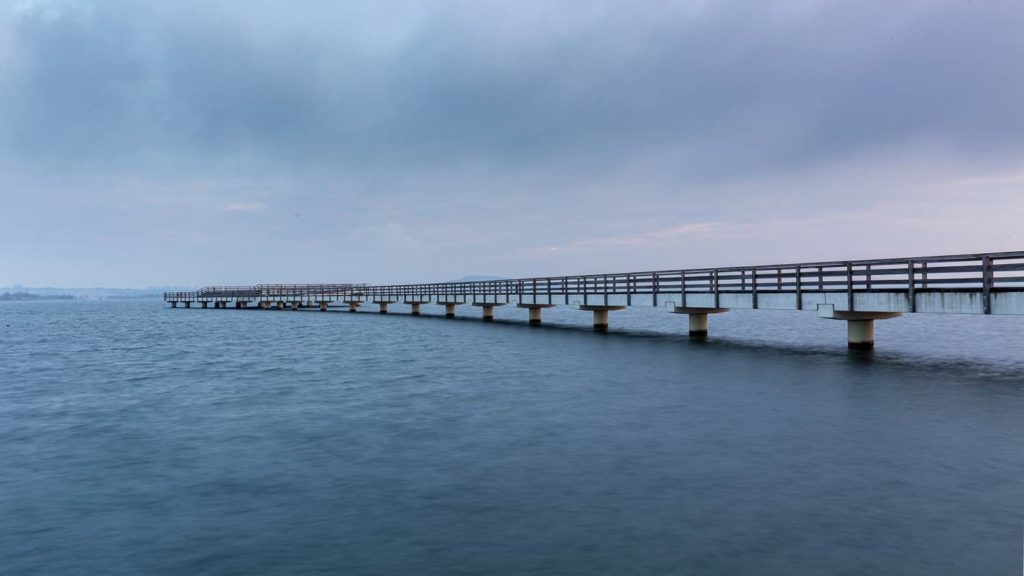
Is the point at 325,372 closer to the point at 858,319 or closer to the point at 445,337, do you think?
the point at 445,337

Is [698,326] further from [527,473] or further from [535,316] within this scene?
[527,473]

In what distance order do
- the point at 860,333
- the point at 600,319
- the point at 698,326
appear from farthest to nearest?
1. the point at 600,319
2. the point at 698,326
3. the point at 860,333

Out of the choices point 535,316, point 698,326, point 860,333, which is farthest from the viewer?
point 535,316

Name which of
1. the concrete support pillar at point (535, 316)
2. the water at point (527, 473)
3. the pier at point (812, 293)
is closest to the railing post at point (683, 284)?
the pier at point (812, 293)

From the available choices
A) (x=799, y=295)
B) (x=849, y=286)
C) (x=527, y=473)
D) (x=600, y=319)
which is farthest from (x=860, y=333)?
(x=527, y=473)

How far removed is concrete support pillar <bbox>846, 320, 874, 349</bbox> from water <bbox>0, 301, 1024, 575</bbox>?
19.8 ft

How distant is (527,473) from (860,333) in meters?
24.0

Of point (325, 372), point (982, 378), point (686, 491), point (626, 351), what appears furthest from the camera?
point (626, 351)

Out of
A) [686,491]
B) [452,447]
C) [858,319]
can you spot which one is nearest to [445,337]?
[858,319]

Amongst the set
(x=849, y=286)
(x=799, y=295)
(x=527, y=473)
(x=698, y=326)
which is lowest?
(x=698, y=326)

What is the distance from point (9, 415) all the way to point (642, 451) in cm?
1690

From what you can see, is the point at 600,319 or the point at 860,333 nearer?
the point at 860,333

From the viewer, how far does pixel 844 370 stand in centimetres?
2253

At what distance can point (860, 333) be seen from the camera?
29281 mm
